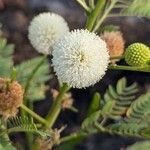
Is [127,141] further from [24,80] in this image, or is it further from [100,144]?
[24,80]

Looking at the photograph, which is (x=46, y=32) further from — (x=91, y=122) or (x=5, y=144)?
(x=5, y=144)

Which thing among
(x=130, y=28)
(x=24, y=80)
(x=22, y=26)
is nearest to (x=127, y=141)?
(x=130, y=28)

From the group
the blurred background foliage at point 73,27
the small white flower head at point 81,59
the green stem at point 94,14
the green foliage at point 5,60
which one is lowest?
the blurred background foliage at point 73,27

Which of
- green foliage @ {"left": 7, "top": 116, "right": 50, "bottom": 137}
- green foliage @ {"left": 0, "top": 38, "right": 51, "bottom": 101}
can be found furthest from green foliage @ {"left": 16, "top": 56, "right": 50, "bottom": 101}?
green foliage @ {"left": 7, "top": 116, "right": 50, "bottom": 137}

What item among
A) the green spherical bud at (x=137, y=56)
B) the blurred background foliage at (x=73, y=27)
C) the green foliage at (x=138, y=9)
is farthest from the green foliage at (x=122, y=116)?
the blurred background foliage at (x=73, y=27)

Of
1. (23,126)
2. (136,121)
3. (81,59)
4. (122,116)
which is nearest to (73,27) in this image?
(122,116)

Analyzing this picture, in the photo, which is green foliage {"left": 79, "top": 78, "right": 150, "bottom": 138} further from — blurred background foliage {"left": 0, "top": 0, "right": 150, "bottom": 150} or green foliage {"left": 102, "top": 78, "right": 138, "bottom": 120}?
blurred background foliage {"left": 0, "top": 0, "right": 150, "bottom": 150}

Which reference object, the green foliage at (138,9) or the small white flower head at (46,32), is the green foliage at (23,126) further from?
the green foliage at (138,9)
